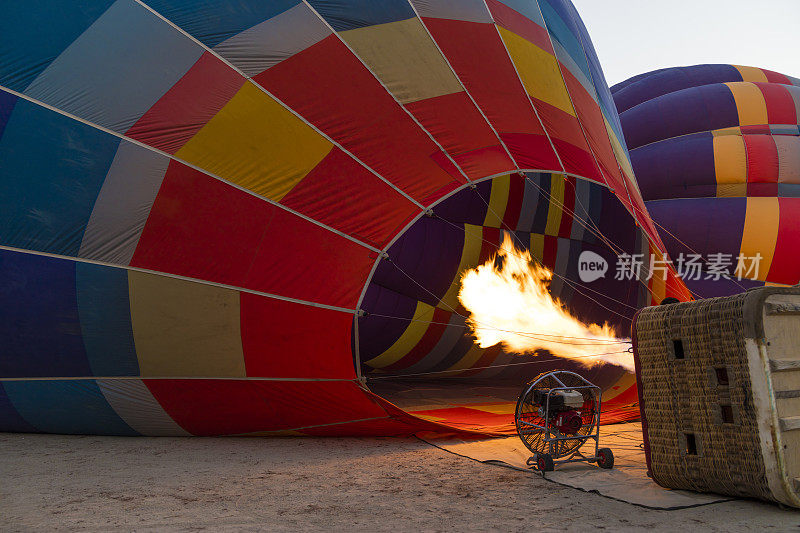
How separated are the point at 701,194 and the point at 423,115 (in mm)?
6467

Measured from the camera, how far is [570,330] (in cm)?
705

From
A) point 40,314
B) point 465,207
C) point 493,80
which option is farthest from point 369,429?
point 465,207

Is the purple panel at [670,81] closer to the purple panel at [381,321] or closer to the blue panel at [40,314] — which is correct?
the purple panel at [381,321]

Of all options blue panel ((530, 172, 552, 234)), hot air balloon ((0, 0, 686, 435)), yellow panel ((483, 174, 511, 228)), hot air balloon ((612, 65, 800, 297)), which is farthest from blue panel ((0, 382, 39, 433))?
hot air balloon ((612, 65, 800, 297))

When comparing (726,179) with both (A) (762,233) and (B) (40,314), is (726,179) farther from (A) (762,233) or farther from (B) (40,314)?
(B) (40,314)

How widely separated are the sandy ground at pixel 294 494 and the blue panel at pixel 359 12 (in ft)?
9.73

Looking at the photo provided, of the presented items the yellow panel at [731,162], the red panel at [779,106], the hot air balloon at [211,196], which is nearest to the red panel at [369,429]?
the hot air balloon at [211,196]

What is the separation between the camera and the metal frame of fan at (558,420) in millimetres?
3871

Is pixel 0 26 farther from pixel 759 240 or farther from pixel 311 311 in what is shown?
pixel 759 240

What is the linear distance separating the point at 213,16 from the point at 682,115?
26.7 feet

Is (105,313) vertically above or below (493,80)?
below

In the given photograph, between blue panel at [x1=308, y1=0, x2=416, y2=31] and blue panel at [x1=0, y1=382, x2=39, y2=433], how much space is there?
3.43 metres

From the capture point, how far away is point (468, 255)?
7.46 m

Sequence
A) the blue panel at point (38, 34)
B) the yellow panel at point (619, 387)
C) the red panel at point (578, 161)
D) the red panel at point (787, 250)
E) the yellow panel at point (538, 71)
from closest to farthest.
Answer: the blue panel at point (38, 34), the red panel at point (578, 161), the yellow panel at point (538, 71), the yellow panel at point (619, 387), the red panel at point (787, 250)
